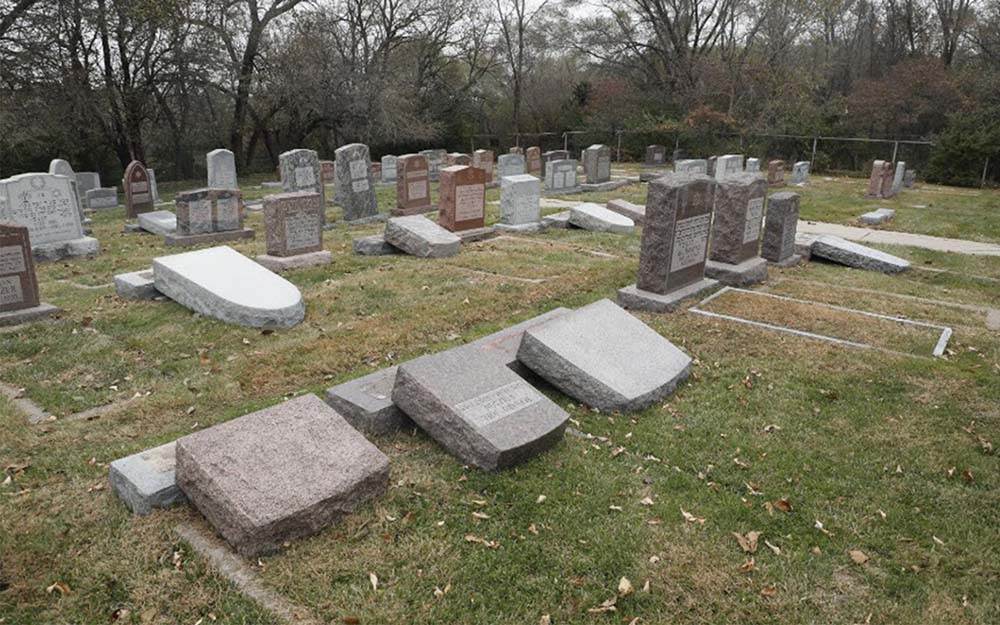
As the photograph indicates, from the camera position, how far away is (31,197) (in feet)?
39.0

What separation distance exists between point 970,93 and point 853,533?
1170 inches

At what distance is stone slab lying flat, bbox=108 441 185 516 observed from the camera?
3.93m

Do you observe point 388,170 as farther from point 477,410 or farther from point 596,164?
point 477,410

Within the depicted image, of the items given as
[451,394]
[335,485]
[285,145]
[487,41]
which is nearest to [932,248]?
[451,394]

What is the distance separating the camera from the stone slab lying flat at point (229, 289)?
7492 mm

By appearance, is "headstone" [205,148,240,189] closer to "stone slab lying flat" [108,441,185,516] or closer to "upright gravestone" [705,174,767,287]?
"upright gravestone" [705,174,767,287]

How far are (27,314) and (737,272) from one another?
28.3 feet

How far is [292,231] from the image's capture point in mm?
10281

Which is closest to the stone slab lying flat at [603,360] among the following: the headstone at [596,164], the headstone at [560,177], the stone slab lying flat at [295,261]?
the stone slab lying flat at [295,261]

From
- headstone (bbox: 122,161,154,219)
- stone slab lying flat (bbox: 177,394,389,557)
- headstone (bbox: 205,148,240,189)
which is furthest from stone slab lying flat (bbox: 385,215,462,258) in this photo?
headstone (bbox: 205,148,240,189)

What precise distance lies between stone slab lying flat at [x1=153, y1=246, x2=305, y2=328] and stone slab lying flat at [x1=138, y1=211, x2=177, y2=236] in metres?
6.22

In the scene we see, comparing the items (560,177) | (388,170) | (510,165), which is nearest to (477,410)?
(560,177)

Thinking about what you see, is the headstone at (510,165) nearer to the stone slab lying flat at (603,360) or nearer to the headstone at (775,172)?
the headstone at (775,172)

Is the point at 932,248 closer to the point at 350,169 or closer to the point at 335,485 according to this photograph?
the point at 350,169
